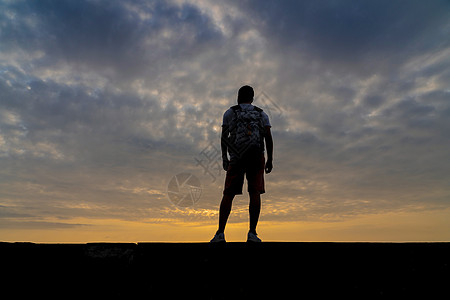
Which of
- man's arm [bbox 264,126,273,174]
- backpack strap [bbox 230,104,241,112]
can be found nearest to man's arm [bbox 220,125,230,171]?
backpack strap [bbox 230,104,241,112]

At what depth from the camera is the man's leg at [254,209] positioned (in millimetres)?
4114

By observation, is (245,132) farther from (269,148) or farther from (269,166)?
(269,166)

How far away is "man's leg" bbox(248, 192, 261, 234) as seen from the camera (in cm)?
411

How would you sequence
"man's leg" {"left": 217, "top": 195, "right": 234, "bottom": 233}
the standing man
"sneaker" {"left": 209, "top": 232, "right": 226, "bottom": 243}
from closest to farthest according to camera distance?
"sneaker" {"left": 209, "top": 232, "right": 226, "bottom": 243} → "man's leg" {"left": 217, "top": 195, "right": 234, "bottom": 233} → the standing man

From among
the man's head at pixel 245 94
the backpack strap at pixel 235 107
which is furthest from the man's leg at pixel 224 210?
the man's head at pixel 245 94

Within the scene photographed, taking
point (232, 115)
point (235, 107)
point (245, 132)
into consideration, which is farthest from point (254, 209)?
point (235, 107)

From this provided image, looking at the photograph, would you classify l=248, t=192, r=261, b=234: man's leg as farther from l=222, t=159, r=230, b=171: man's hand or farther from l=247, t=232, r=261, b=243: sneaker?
l=222, t=159, r=230, b=171: man's hand
